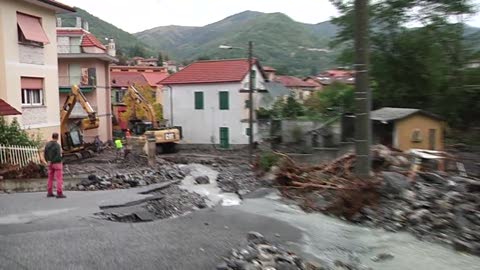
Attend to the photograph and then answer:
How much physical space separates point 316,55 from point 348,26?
69928mm

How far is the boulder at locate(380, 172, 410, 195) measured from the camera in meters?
12.8

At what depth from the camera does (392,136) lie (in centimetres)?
Answer: 1936

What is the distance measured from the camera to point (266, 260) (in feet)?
25.3

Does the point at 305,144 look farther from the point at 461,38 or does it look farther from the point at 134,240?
the point at 134,240

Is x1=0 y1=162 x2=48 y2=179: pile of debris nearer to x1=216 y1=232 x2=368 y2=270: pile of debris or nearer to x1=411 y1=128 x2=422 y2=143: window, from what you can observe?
x1=216 y1=232 x2=368 y2=270: pile of debris

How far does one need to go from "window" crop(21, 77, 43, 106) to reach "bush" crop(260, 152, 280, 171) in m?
10.8

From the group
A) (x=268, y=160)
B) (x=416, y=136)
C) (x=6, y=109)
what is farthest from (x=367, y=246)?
(x=6, y=109)

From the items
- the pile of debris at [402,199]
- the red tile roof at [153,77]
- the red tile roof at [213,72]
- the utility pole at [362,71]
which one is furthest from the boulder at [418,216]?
the red tile roof at [153,77]

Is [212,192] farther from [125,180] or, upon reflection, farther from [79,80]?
[79,80]

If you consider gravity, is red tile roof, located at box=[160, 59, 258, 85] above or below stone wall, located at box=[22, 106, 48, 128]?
above

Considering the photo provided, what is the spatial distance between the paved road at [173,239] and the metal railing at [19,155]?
20.1 feet

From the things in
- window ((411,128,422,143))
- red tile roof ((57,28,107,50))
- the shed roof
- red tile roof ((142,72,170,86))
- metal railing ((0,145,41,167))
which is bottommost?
metal railing ((0,145,41,167))

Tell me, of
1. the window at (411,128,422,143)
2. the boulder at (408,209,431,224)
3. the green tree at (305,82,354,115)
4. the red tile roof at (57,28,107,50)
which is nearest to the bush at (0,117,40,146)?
the window at (411,128,422,143)

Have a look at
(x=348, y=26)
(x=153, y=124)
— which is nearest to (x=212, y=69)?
(x=153, y=124)
